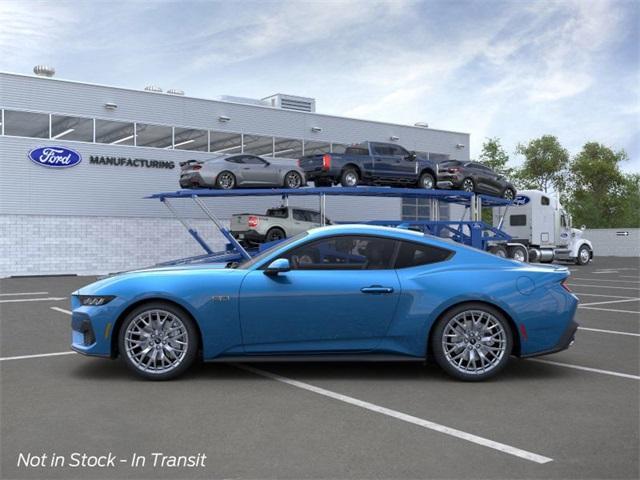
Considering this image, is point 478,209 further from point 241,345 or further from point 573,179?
point 573,179

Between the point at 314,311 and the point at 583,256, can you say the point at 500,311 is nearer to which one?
the point at 314,311

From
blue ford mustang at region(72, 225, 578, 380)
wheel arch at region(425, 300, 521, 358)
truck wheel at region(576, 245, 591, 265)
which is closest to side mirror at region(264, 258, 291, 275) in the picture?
blue ford mustang at region(72, 225, 578, 380)

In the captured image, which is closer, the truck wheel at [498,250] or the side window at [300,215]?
the side window at [300,215]

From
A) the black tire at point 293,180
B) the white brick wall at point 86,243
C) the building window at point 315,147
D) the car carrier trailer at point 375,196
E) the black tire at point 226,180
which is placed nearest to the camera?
the car carrier trailer at point 375,196

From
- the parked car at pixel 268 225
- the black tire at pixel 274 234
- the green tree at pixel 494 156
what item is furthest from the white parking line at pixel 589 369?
the green tree at pixel 494 156

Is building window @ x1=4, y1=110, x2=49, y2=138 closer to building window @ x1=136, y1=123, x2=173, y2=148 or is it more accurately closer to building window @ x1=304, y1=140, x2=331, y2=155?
building window @ x1=136, y1=123, x2=173, y2=148

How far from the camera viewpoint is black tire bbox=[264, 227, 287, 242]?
63.9ft

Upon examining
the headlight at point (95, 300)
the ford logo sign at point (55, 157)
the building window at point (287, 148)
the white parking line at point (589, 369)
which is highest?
the building window at point (287, 148)

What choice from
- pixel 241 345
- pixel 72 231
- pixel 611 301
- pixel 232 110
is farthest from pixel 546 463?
pixel 232 110

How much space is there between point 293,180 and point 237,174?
1.80m

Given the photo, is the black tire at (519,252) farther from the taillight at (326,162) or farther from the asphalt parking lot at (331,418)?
the asphalt parking lot at (331,418)

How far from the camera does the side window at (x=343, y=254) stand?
6.07 m

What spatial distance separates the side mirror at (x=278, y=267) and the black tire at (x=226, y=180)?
13.5m

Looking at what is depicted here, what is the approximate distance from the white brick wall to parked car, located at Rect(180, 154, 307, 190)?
7.99 meters
